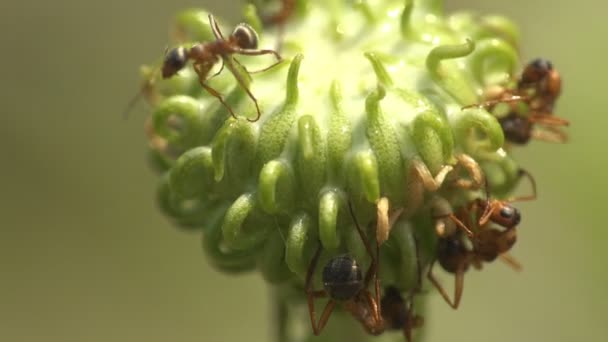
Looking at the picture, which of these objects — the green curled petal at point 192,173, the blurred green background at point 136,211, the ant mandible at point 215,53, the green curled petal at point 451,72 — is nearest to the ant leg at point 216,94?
the ant mandible at point 215,53

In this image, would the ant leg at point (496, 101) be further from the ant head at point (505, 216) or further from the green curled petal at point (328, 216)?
the green curled petal at point (328, 216)

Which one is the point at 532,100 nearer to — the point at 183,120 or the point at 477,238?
the point at 477,238

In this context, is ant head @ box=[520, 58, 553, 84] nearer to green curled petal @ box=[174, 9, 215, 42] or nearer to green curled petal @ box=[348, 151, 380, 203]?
green curled petal @ box=[348, 151, 380, 203]

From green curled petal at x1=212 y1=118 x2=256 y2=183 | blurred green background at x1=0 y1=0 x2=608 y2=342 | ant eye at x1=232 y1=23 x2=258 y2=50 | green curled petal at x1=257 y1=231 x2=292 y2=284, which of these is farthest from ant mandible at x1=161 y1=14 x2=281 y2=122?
blurred green background at x1=0 y1=0 x2=608 y2=342

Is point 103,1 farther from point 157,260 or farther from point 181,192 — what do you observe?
point 181,192

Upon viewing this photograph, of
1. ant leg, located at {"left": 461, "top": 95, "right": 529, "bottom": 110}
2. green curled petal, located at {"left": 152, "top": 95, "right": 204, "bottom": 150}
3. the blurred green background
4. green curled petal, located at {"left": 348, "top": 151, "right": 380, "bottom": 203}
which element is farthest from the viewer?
the blurred green background

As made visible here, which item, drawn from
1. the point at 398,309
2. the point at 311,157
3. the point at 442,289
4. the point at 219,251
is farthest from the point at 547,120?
the point at 219,251
